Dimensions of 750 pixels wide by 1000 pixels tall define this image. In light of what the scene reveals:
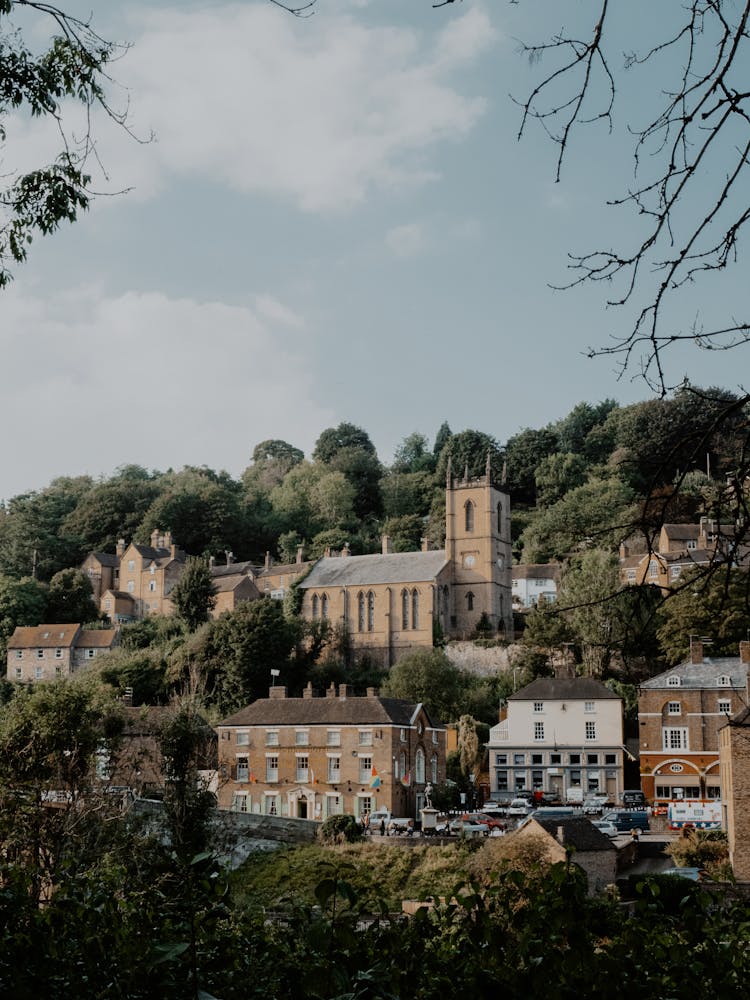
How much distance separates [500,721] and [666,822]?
1636 cm

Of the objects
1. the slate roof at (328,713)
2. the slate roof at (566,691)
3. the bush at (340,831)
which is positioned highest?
the slate roof at (566,691)

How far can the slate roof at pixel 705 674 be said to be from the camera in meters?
50.6

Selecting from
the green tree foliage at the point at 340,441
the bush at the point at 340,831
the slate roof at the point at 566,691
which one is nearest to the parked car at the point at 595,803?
the slate roof at the point at 566,691

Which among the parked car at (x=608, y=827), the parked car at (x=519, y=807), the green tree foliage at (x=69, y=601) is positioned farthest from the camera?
the green tree foliage at (x=69, y=601)

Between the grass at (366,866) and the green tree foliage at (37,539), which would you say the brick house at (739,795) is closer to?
the grass at (366,866)

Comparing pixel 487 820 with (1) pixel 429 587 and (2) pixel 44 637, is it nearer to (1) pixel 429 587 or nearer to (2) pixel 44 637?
(1) pixel 429 587

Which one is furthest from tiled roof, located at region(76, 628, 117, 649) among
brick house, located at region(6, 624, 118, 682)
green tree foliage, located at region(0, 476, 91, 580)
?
green tree foliage, located at region(0, 476, 91, 580)

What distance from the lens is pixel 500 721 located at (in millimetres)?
59469

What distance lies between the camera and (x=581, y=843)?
3253cm

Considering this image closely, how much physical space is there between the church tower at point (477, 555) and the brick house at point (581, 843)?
4129 centimetres

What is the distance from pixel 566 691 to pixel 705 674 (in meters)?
7.41

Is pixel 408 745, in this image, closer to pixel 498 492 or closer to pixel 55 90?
pixel 498 492

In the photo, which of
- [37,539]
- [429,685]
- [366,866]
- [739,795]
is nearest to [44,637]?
[37,539]

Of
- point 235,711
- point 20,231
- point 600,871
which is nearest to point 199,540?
point 235,711
